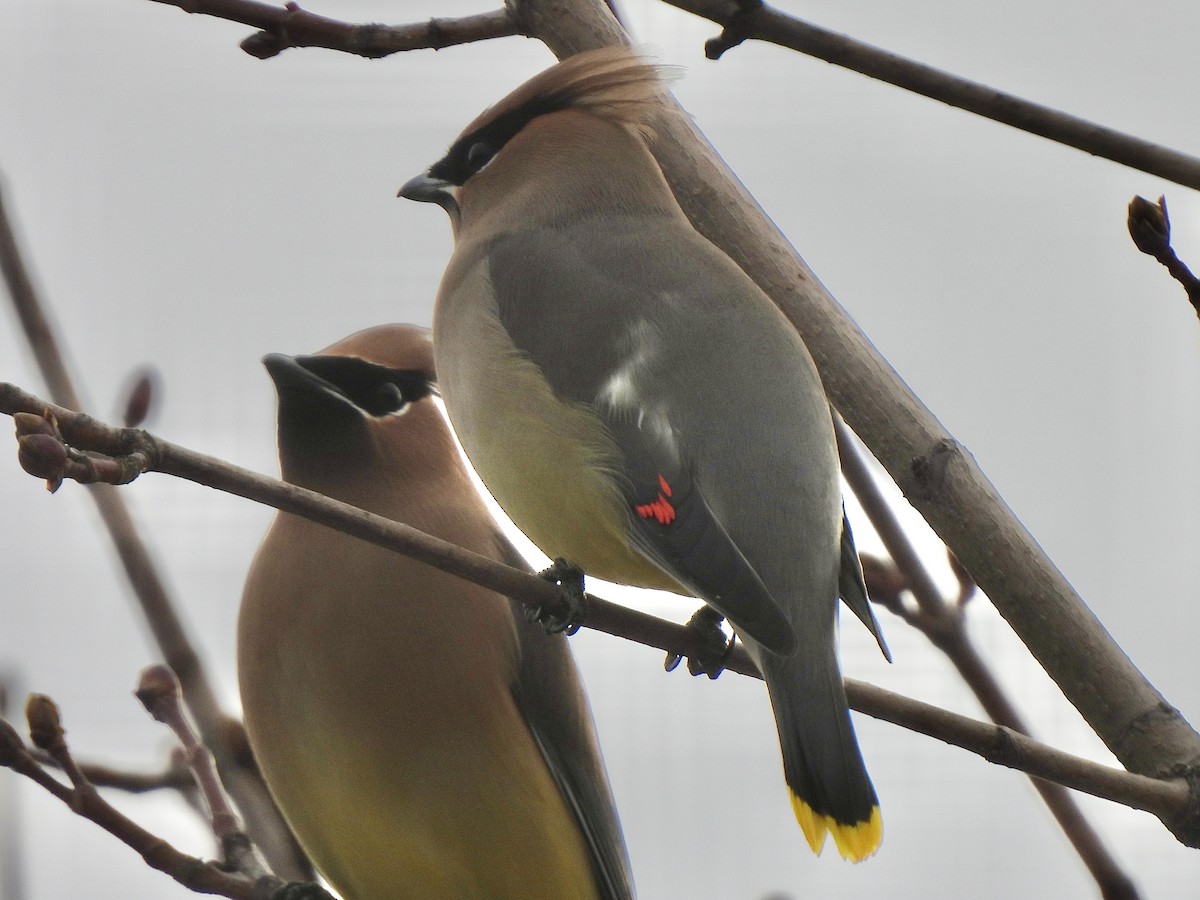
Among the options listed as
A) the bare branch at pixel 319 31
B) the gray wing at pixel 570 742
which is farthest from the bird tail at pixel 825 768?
the bare branch at pixel 319 31

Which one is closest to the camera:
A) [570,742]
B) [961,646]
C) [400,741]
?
[961,646]

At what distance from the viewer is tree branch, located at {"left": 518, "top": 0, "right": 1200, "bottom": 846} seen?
2.06m

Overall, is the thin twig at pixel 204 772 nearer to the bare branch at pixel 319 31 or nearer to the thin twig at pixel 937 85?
the bare branch at pixel 319 31

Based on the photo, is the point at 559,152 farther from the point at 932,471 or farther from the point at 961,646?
the point at 961,646

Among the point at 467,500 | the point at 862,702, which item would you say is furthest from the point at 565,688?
the point at 862,702

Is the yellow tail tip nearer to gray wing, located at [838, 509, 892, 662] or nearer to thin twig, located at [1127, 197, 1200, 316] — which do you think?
gray wing, located at [838, 509, 892, 662]

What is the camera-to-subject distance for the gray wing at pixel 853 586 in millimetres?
2328

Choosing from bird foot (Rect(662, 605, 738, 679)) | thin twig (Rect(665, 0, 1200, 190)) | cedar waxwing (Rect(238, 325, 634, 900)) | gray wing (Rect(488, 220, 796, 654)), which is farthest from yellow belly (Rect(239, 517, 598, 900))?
thin twig (Rect(665, 0, 1200, 190))

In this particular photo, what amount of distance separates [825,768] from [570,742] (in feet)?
3.46

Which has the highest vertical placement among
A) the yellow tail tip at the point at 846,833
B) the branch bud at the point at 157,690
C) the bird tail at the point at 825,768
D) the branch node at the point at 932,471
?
the branch node at the point at 932,471

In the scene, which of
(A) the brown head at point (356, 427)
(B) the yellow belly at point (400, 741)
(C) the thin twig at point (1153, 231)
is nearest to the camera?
(C) the thin twig at point (1153, 231)

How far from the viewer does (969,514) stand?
2205mm

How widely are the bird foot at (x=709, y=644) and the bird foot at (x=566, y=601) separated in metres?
0.18

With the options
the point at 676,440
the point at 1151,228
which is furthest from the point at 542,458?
the point at 1151,228
